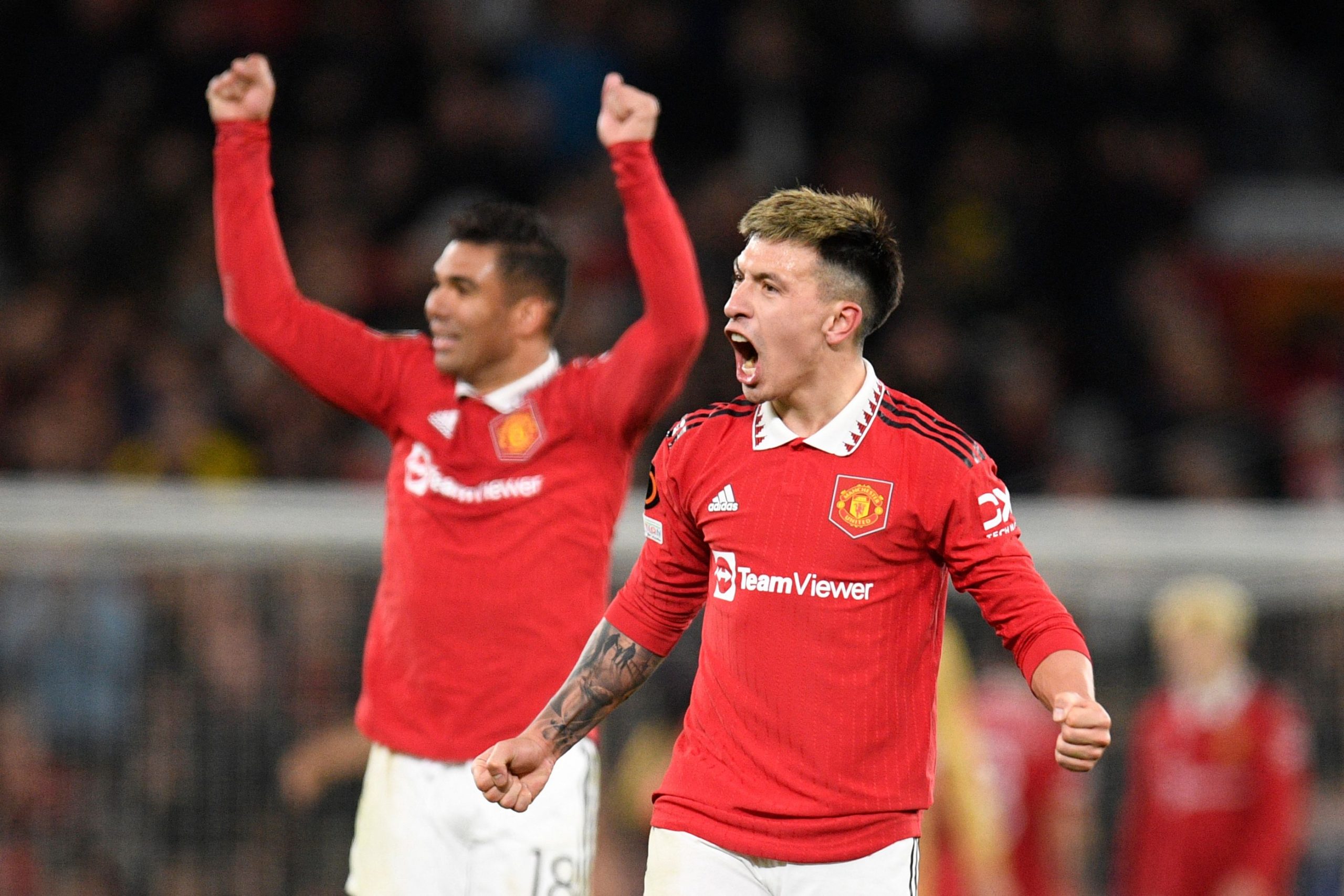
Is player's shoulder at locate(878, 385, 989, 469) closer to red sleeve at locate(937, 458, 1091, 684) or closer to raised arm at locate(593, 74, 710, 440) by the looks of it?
red sleeve at locate(937, 458, 1091, 684)

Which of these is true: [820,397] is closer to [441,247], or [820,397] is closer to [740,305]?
[740,305]

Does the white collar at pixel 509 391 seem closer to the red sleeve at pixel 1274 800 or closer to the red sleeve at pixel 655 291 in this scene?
the red sleeve at pixel 655 291

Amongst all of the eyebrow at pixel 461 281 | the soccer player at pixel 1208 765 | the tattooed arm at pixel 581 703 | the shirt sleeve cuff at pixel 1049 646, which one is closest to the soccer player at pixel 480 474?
the eyebrow at pixel 461 281

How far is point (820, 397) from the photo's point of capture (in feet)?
11.5

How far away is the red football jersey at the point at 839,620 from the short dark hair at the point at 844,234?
23 centimetres

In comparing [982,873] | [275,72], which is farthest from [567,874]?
[275,72]

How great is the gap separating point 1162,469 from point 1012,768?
2668 millimetres

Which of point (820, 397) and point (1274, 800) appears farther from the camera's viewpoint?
point (1274, 800)

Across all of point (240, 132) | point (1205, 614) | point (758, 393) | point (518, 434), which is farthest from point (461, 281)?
point (1205, 614)

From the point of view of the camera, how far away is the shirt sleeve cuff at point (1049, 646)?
10.5 feet

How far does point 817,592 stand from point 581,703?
577 mm

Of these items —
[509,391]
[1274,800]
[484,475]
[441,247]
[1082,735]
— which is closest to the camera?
[1082,735]

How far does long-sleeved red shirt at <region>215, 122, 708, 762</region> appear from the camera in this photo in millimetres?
4312

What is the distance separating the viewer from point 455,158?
10156 mm
